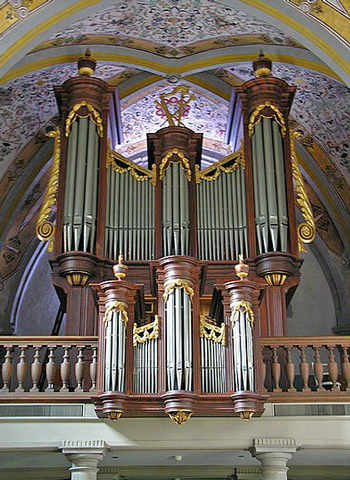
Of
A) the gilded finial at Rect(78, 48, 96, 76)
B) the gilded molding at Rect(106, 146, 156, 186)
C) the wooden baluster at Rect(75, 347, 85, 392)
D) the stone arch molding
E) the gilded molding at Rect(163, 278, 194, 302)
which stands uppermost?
the gilded finial at Rect(78, 48, 96, 76)

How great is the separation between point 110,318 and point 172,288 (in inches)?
31.7

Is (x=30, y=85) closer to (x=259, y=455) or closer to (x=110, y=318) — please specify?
(x=110, y=318)

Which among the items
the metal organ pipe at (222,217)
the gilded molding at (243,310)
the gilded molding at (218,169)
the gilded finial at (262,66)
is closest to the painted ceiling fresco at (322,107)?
the gilded finial at (262,66)

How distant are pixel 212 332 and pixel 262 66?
514 centimetres

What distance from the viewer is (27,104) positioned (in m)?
13.7

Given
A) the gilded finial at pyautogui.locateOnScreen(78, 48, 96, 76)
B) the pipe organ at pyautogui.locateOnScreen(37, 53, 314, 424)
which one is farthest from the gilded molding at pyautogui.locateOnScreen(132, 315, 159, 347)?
the gilded finial at pyautogui.locateOnScreen(78, 48, 96, 76)

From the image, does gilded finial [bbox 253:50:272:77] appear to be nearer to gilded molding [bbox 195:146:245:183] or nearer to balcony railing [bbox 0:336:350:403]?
gilded molding [bbox 195:146:245:183]

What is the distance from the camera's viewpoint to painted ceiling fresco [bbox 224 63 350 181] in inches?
527

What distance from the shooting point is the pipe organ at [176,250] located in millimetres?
9383

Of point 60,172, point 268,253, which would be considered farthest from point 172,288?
point 60,172

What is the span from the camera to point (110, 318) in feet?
31.4

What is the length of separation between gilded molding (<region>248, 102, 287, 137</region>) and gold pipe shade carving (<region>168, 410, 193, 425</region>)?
A: 4.94m

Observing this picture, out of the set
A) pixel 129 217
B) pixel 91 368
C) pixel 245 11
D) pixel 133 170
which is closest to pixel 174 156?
pixel 133 170

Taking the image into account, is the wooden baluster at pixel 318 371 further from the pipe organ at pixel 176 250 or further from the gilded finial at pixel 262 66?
the gilded finial at pixel 262 66
